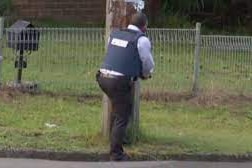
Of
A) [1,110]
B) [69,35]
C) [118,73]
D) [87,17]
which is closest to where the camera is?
[118,73]

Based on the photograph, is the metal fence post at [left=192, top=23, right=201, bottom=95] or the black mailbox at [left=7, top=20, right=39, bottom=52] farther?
the metal fence post at [left=192, top=23, right=201, bottom=95]

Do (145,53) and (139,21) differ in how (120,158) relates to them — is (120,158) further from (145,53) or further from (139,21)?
(139,21)

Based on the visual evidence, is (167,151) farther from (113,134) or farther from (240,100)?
(240,100)

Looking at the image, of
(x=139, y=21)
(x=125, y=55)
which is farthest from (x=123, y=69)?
(x=139, y=21)

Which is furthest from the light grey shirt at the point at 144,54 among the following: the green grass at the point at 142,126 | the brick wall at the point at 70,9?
the brick wall at the point at 70,9

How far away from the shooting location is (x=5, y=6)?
890 inches

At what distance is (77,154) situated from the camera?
9727 mm

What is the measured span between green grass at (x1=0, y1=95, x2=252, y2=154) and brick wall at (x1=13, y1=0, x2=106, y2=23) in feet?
33.2

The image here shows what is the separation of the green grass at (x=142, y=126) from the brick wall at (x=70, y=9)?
10.1m

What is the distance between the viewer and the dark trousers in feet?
31.1

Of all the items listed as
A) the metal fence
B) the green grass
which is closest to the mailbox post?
the metal fence

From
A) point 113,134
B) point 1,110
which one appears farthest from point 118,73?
point 1,110

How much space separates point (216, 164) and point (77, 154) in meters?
1.80

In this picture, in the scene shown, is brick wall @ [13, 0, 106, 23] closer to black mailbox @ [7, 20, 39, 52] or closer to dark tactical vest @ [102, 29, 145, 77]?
black mailbox @ [7, 20, 39, 52]
